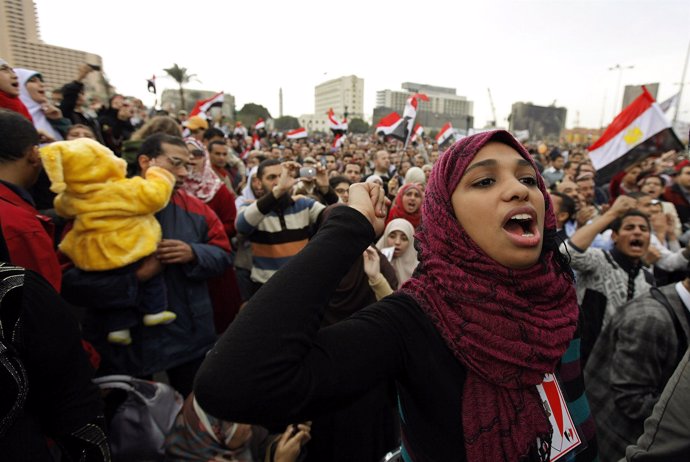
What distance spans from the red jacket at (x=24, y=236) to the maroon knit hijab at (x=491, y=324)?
5.40 feet

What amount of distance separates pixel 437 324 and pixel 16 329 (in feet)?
4.04

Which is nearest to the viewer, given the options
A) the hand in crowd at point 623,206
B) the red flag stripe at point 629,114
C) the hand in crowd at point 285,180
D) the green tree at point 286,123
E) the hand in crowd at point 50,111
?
the hand in crowd at point 623,206

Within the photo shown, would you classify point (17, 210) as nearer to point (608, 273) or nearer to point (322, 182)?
point (322, 182)

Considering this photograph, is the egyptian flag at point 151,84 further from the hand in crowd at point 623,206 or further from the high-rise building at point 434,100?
the high-rise building at point 434,100

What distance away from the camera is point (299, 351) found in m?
0.82

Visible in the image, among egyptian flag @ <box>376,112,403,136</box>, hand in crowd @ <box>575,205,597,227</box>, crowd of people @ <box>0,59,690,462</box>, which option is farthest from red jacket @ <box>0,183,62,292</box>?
egyptian flag @ <box>376,112,403,136</box>

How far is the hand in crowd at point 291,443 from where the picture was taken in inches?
84.6

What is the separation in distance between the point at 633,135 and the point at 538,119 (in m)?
45.6

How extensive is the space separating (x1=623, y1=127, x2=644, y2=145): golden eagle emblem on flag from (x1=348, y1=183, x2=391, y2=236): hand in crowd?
5467 mm

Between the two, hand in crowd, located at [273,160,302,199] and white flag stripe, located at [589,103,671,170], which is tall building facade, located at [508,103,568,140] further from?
hand in crowd, located at [273,160,302,199]

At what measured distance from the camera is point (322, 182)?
4391 mm

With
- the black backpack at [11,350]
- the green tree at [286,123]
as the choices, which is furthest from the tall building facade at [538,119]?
the black backpack at [11,350]

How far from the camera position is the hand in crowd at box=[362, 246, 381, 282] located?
8.46 ft

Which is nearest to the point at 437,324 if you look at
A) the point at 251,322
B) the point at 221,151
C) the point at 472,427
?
the point at 472,427
